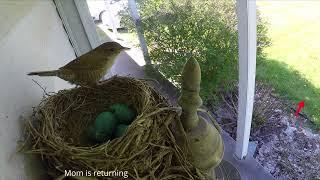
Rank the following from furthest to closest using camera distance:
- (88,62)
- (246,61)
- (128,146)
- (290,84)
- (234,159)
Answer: (290,84) < (234,159) < (246,61) < (88,62) < (128,146)

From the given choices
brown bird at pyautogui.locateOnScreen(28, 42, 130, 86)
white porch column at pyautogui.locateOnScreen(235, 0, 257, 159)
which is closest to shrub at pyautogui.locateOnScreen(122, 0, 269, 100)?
white porch column at pyautogui.locateOnScreen(235, 0, 257, 159)

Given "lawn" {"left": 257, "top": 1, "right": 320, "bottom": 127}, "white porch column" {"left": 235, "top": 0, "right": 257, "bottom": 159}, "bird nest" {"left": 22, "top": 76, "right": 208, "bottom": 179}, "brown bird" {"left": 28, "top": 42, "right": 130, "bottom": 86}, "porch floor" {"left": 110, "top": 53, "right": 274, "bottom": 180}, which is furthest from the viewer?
"lawn" {"left": 257, "top": 1, "right": 320, "bottom": 127}

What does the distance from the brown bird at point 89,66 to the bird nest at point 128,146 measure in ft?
0.30

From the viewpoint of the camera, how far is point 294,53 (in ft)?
7.84

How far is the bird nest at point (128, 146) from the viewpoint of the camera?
0.62 metres

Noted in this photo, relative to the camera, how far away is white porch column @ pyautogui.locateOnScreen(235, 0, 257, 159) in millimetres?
1206

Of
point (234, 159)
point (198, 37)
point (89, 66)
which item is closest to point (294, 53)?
point (198, 37)

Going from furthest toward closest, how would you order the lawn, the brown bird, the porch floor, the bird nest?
the lawn, the porch floor, the brown bird, the bird nest

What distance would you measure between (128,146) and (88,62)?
0.32m

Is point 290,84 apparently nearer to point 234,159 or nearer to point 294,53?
point 294,53

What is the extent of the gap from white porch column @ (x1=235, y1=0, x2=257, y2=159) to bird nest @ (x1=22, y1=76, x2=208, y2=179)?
1.98 ft

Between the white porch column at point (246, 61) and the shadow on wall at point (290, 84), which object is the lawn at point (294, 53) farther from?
the white porch column at point (246, 61)

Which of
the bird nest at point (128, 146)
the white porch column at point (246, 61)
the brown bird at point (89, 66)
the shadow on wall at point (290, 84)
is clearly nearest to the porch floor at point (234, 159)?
the white porch column at point (246, 61)

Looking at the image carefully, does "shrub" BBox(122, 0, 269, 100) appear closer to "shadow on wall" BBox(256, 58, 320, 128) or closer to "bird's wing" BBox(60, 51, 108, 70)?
"shadow on wall" BBox(256, 58, 320, 128)
